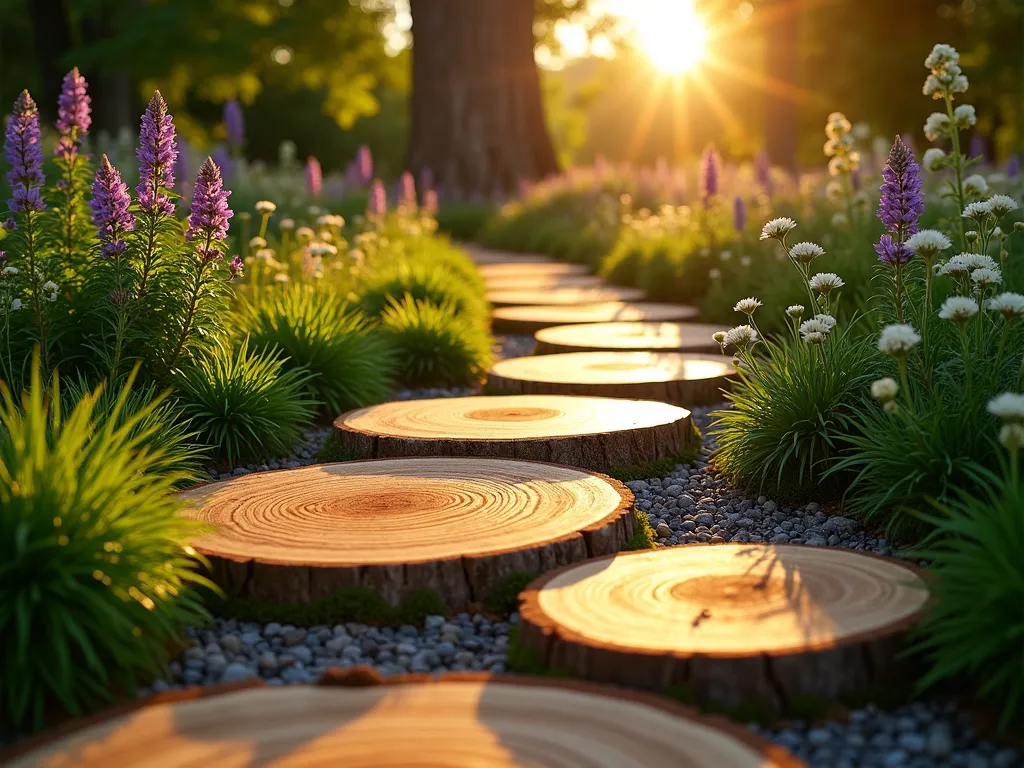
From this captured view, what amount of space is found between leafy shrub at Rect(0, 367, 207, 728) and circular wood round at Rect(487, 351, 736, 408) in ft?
10.8

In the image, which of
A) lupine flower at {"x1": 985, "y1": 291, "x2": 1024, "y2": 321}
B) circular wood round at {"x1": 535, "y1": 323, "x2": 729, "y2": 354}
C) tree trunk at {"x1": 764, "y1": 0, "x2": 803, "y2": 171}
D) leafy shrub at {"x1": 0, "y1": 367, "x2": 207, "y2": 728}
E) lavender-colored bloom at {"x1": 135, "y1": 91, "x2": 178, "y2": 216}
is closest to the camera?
leafy shrub at {"x1": 0, "y1": 367, "x2": 207, "y2": 728}

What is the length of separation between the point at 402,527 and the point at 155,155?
6.39 ft

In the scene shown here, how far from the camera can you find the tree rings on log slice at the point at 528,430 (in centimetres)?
466

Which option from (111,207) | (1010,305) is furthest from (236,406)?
(1010,305)

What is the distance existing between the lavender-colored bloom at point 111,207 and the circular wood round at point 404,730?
8.44 ft

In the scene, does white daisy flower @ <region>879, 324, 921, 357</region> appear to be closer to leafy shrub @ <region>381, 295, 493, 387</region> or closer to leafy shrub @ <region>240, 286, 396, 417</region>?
leafy shrub @ <region>240, 286, 396, 417</region>

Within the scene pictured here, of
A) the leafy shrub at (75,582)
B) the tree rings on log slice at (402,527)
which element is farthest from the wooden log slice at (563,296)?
the leafy shrub at (75,582)

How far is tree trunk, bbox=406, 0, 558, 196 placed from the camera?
20250 mm

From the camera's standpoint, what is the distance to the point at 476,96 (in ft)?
67.9

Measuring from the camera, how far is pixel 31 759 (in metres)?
2.22

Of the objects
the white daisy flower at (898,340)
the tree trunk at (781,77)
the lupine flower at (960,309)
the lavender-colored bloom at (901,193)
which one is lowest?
the white daisy flower at (898,340)

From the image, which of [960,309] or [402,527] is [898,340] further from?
[402,527]

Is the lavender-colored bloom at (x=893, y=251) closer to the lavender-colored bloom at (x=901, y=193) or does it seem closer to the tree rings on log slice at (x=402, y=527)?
the lavender-colored bloom at (x=901, y=193)

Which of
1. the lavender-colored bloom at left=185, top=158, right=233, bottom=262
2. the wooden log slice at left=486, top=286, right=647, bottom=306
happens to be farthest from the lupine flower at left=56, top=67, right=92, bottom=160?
the wooden log slice at left=486, top=286, right=647, bottom=306
